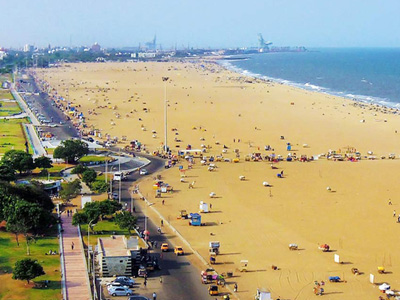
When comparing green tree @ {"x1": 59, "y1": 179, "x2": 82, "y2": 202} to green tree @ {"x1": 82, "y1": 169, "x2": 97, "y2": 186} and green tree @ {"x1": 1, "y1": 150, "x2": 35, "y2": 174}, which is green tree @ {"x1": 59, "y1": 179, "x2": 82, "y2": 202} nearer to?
green tree @ {"x1": 82, "y1": 169, "x2": 97, "y2": 186}

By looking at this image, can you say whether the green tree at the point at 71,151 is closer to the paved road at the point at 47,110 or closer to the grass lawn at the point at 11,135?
the grass lawn at the point at 11,135

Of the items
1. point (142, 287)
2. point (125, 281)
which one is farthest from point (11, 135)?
point (142, 287)

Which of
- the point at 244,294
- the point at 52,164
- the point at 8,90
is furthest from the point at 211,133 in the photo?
the point at 8,90

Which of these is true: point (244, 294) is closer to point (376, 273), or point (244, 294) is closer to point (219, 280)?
point (219, 280)

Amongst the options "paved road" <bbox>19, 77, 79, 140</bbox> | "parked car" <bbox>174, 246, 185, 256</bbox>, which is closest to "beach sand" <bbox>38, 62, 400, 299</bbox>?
"parked car" <bbox>174, 246, 185, 256</bbox>

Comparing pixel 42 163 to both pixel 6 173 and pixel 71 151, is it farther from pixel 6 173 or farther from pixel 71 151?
pixel 6 173

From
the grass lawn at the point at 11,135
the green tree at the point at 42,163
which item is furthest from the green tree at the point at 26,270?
the grass lawn at the point at 11,135
